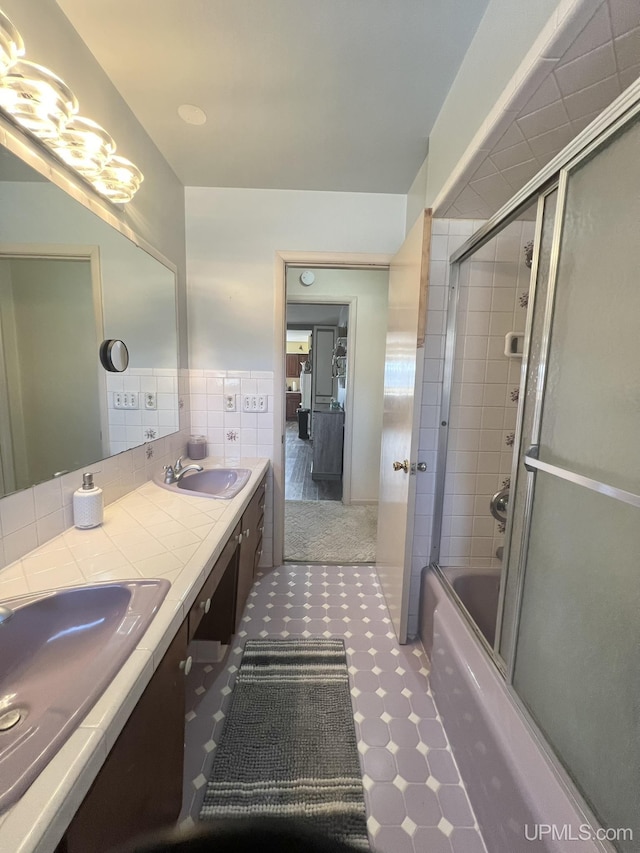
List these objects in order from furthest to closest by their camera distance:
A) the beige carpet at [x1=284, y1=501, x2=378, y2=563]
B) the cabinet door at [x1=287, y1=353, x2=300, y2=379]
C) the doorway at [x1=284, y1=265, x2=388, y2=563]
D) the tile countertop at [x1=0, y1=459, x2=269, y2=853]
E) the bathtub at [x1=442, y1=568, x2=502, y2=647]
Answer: the cabinet door at [x1=287, y1=353, x2=300, y2=379] → the doorway at [x1=284, y1=265, x2=388, y2=563] → the beige carpet at [x1=284, y1=501, x2=378, y2=563] → the bathtub at [x1=442, y1=568, x2=502, y2=647] → the tile countertop at [x1=0, y1=459, x2=269, y2=853]

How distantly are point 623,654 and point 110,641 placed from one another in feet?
3.50

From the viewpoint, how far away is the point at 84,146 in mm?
1071

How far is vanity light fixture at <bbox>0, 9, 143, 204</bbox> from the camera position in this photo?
0.80 meters

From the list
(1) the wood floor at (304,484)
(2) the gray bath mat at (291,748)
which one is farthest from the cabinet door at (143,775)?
(1) the wood floor at (304,484)

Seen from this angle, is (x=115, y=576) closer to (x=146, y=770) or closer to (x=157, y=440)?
(x=146, y=770)

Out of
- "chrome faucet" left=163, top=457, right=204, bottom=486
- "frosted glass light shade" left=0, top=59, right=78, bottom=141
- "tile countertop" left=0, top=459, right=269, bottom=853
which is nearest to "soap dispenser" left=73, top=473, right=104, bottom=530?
"tile countertop" left=0, top=459, right=269, bottom=853

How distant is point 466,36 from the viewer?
3.61ft

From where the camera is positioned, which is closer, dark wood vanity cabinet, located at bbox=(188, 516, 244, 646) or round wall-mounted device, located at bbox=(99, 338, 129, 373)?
round wall-mounted device, located at bbox=(99, 338, 129, 373)

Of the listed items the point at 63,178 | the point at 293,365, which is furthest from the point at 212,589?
the point at 293,365

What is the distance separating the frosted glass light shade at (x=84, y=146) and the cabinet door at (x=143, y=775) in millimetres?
1418

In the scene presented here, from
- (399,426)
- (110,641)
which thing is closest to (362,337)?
(399,426)

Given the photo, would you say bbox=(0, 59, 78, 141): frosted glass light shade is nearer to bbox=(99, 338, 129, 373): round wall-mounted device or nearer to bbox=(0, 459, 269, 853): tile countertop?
bbox=(99, 338, 129, 373): round wall-mounted device

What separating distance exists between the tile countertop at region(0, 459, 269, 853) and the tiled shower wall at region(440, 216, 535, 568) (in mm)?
1074

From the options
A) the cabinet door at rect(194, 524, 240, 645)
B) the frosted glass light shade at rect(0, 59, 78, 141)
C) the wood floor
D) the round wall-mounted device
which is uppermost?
the frosted glass light shade at rect(0, 59, 78, 141)
